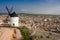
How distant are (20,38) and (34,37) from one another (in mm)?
1549

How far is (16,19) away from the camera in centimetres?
3366

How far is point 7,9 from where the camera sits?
132ft

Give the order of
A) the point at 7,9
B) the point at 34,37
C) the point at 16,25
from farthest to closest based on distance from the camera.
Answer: the point at 7,9 → the point at 16,25 → the point at 34,37

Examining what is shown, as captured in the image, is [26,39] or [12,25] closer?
[26,39]

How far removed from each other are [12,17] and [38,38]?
16.0 meters

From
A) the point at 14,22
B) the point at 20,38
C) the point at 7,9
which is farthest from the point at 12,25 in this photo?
the point at 20,38

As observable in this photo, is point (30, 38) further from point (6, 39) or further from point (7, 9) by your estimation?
point (7, 9)

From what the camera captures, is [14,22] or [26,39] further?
[14,22]

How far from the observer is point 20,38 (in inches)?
754

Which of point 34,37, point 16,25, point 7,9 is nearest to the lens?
point 34,37

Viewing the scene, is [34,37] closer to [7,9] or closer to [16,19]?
[16,19]

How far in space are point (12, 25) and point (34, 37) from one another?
15.7 metres

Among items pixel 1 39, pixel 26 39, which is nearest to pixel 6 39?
pixel 1 39

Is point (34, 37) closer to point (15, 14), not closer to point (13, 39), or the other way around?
point (13, 39)
